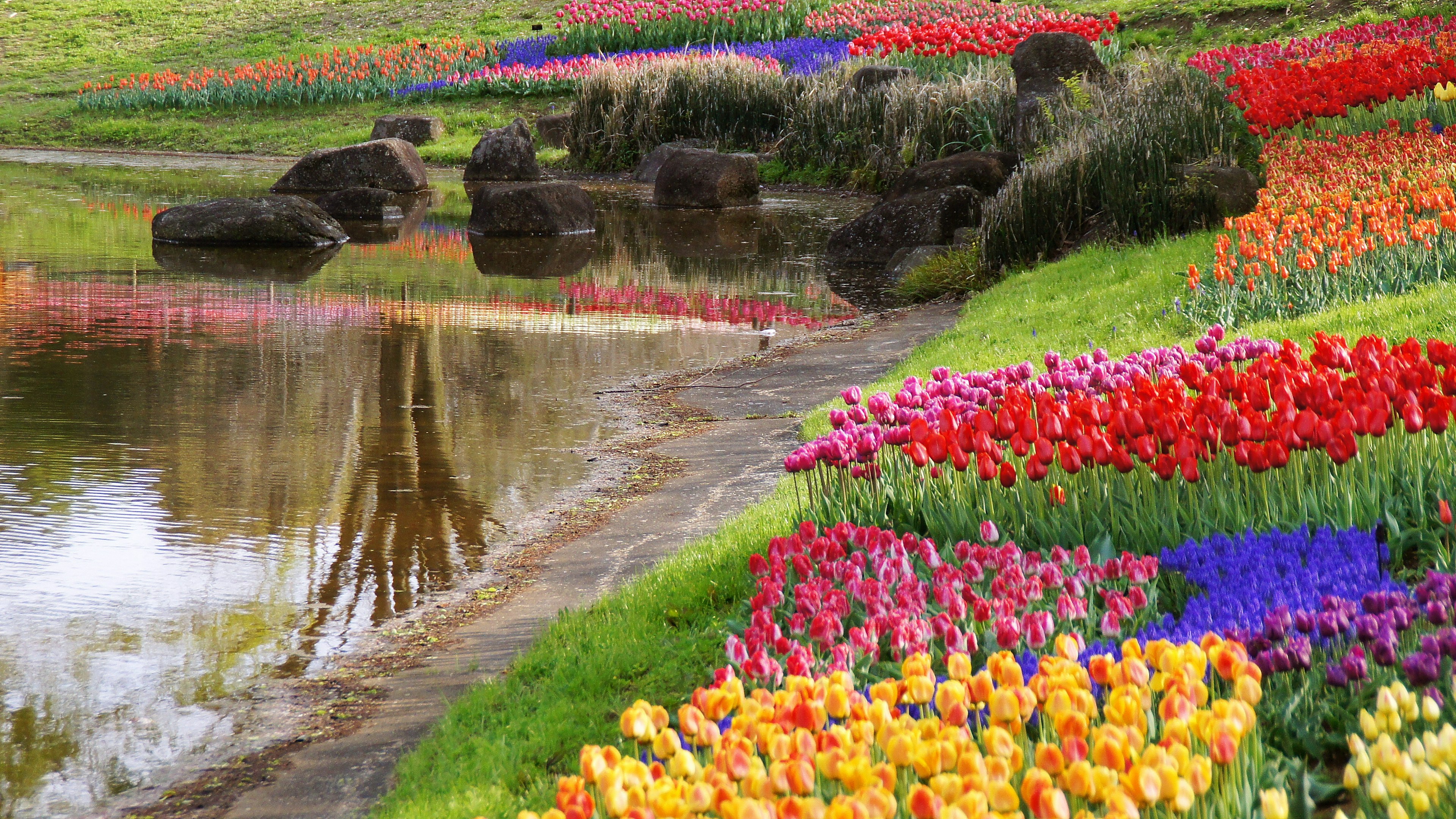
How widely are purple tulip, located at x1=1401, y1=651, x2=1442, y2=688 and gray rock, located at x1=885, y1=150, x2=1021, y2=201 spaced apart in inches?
511

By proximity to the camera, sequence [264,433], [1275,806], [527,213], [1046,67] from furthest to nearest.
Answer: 1. [527,213]
2. [1046,67]
3. [264,433]
4. [1275,806]

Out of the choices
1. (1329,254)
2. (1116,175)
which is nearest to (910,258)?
(1116,175)

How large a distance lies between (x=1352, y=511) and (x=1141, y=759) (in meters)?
2.05

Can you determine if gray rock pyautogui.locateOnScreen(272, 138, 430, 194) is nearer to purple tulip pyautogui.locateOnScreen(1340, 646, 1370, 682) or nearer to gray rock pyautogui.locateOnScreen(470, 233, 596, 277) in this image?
gray rock pyautogui.locateOnScreen(470, 233, 596, 277)

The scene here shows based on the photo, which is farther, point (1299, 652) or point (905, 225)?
point (905, 225)

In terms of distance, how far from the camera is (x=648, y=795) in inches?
85.9

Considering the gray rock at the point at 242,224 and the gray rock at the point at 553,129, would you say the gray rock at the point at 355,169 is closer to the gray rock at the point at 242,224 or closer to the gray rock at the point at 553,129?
the gray rock at the point at 553,129

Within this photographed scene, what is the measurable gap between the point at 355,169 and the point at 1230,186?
15468 millimetres

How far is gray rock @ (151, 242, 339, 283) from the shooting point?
13797 mm

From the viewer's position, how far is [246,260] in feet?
48.6

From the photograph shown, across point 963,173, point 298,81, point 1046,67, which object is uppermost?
point 298,81

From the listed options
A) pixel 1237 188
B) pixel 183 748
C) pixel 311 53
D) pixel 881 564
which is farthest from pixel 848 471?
pixel 311 53

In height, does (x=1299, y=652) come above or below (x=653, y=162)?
below

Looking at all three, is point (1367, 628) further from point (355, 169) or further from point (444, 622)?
point (355, 169)
